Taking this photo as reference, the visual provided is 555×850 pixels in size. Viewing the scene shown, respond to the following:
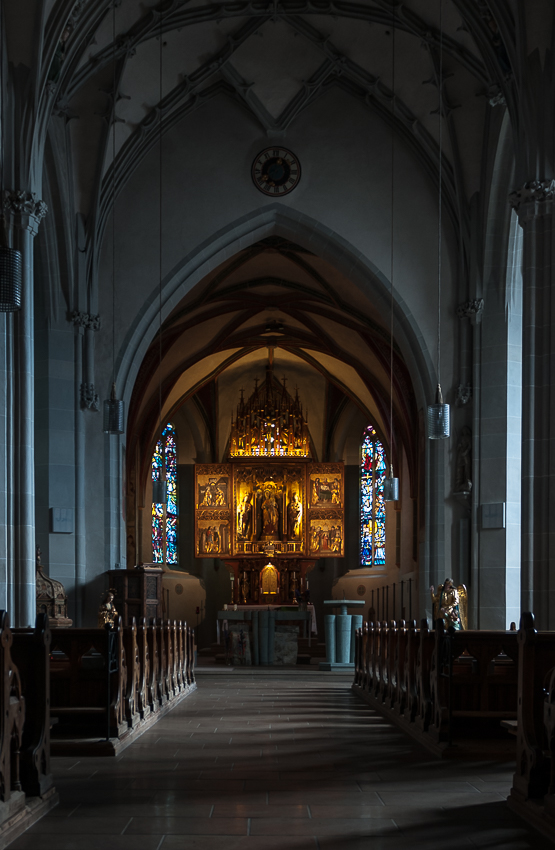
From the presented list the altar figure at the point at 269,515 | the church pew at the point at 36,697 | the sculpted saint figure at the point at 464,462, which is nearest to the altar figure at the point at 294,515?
the altar figure at the point at 269,515

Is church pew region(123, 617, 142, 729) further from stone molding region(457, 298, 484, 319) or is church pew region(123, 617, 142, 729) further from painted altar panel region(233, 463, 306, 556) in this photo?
painted altar panel region(233, 463, 306, 556)

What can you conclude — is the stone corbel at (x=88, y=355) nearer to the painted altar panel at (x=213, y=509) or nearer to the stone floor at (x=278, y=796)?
the stone floor at (x=278, y=796)

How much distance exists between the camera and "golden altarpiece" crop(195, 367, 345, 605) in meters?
28.9

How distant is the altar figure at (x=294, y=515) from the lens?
1169 inches

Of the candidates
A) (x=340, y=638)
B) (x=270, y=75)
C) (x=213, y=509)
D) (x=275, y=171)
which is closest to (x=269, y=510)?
(x=213, y=509)

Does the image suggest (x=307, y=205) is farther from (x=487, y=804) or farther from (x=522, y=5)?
(x=487, y=804)

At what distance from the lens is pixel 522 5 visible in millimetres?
11344

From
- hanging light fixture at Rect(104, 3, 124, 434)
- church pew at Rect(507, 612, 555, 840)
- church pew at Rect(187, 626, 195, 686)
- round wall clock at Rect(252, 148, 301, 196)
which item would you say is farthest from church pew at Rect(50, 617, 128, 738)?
round wall clock at Rect(252, 148, 301, 196)

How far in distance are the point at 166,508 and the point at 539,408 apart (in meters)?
20.6

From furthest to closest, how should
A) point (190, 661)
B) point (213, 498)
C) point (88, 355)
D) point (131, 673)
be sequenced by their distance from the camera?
1. point (213, 498)
2. point (88, 355)
3. point (190, 661)
4. point (131, 673)

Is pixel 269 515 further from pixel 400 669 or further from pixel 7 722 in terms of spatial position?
pixel 7 722

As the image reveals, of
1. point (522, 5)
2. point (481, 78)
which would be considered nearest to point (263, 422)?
point (481, 78)

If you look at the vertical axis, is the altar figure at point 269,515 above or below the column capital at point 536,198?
below

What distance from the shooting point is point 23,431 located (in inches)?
440
